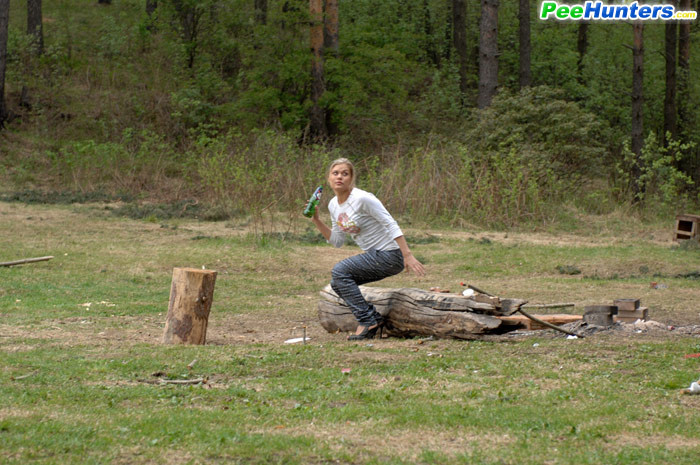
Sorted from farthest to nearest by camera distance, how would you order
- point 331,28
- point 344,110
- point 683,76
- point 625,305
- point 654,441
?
point 683,76 < point 331,28 < point 344,110 < point 625,305 < point 654,441

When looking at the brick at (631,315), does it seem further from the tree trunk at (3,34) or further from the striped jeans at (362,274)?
the tree trunk at (3,34)

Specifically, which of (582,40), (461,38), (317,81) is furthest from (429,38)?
(317,81)

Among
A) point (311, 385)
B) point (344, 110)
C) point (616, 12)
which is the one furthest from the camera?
point (344, 110)

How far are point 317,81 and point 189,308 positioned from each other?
779 inches

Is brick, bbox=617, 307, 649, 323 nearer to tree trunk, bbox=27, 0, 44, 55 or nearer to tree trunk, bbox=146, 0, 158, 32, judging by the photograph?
tree trunk, bbox=27, 0, 44, 55

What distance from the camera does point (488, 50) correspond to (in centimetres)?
2562

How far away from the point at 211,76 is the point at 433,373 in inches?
969

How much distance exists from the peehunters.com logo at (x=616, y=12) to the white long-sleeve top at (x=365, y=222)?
16552 mm

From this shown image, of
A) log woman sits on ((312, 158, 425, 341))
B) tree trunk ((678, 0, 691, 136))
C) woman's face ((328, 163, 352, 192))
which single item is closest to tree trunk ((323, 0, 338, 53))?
tree trunk ((678, 0, 691, 136))

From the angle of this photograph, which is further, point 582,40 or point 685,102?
point 582,40

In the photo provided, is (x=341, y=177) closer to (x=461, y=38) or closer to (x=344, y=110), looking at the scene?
(x=344, y=110)

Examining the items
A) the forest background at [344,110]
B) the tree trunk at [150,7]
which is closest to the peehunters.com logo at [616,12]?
the forest background at [344,110]

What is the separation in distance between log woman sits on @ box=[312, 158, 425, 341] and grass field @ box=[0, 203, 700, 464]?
0.36 m

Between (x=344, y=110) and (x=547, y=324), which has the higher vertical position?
(x=344, y=110)
